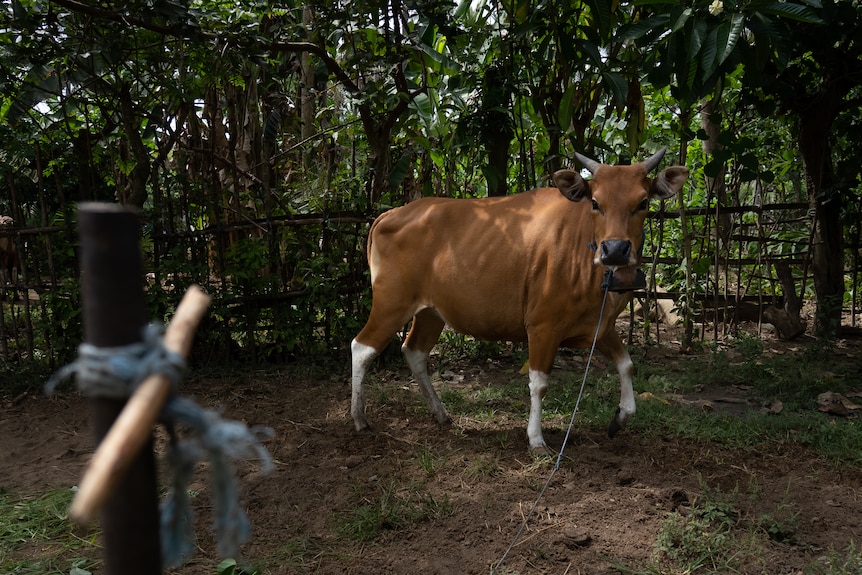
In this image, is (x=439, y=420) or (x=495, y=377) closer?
(x=439, y=420)

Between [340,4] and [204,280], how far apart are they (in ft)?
8.48

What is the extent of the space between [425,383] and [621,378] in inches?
52.3

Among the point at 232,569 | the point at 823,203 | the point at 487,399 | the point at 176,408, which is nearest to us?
the point at 176,408

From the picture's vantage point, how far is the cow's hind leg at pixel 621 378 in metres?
Result: 4.21

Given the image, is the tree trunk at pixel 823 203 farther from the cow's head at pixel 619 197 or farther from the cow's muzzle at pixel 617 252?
the cow's muzzle at pixel 617 252

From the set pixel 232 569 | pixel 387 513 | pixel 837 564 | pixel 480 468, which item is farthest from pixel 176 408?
pixel 480 468

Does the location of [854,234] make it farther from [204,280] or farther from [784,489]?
[204,280]

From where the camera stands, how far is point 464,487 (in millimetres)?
3678

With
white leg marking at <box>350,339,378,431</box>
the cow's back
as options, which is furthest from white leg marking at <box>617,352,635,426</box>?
white leg marking at <box>350,339,378,431</box>

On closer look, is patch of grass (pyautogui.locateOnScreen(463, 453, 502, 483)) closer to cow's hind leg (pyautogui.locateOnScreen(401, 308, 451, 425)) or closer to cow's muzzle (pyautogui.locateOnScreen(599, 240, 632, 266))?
cow's hind leg (pyautogui.locateOnScreen(401, 308, 451, 425))

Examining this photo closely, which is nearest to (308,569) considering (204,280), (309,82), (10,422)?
(10,422)

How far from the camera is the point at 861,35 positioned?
15.8 feet

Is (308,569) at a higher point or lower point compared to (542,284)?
lower

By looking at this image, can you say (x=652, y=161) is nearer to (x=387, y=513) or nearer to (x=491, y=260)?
(x=491, y=260)
